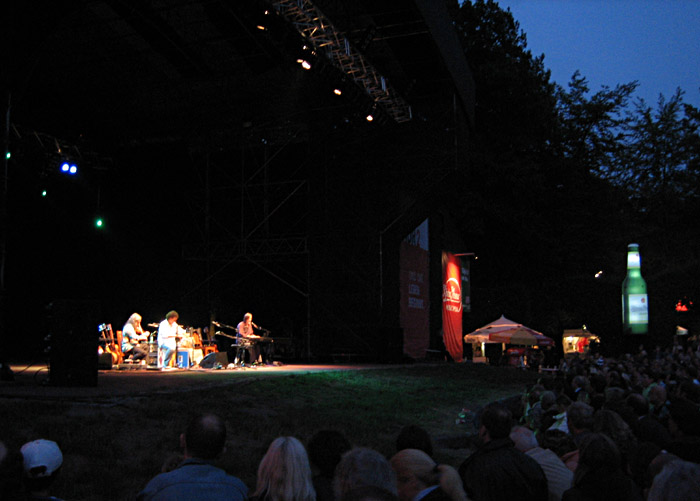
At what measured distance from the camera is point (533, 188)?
107 feet

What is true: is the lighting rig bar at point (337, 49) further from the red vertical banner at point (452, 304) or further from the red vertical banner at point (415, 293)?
the red vertical banner at point (452, 304)

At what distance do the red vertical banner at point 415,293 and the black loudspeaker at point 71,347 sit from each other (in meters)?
13.9

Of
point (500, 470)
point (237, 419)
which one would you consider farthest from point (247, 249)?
point (500, 470)

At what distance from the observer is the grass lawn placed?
6523mm

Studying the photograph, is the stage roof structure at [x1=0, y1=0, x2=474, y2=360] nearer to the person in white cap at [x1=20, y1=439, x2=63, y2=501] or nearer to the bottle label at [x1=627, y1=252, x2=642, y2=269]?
the bottle label at [x1=627, y1=252, x2=642, y2=269]

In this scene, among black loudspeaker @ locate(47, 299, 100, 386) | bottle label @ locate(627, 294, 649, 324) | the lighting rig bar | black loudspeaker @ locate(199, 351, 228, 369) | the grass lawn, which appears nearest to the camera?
the grass lawn

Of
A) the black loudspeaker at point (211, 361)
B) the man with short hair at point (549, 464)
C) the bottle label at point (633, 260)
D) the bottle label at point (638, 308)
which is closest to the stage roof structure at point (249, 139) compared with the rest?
the black loudspeaker at point (211, 361)

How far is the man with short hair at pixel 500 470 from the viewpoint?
11.8 feet

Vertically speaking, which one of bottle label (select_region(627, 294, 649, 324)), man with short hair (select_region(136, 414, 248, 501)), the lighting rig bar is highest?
the lighting rig bar

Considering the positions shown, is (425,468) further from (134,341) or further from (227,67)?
(227,67)

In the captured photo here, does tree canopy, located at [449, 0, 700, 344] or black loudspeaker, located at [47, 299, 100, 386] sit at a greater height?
tree canopy, located at [449, 0, 700, 344]

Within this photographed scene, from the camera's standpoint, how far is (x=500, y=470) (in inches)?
144

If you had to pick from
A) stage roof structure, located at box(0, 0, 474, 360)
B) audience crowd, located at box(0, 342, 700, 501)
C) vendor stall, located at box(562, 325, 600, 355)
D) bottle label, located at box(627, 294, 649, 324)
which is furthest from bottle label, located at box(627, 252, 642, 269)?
audience crowd, located at box(0, 342, 700, 501)

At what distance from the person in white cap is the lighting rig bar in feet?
41.1
